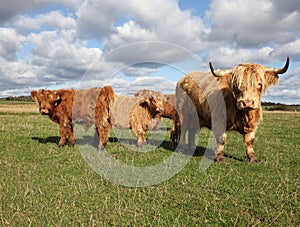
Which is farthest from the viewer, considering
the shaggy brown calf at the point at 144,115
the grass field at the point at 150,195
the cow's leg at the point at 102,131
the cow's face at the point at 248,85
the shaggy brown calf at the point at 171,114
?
the shaggy brown calf at the point at 144,115

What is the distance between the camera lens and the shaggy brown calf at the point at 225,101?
7.18 metres

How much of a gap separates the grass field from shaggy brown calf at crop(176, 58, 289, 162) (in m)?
1.03

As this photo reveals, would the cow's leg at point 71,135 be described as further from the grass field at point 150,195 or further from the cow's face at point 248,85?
the cow's face at point 248,85

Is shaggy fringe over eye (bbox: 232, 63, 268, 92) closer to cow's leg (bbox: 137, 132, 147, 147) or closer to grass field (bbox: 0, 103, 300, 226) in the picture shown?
grass field (bbox: 0, 103, 300, 226)

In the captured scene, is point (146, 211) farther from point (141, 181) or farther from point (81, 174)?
point (81, 174)

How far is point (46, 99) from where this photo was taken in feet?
35.2

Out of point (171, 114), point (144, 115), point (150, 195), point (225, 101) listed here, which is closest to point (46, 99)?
point (144, 115)

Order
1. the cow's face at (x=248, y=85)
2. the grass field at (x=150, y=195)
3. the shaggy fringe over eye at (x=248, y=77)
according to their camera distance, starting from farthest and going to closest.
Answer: the shaggy fringe over eye at (x=248, y=77) < the cow's face at (x=248, y=85) < the grass field at (x=150, y=195)

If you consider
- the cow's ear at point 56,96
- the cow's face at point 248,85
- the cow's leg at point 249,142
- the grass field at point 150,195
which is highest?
the cow's face at point 248,85

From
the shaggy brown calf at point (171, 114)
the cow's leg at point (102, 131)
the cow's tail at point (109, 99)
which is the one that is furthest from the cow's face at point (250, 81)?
the cow's leg at point (102, 131)

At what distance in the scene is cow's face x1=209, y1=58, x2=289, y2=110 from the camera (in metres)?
7.04

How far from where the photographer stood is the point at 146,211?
476 cm

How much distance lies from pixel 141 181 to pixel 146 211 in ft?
5.31

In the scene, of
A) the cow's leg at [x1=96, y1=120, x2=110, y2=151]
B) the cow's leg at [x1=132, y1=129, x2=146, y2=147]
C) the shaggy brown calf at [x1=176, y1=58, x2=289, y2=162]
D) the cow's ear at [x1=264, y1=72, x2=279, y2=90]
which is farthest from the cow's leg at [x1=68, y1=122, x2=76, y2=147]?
the cow's ear at [x1=264, y1=72, x2=279, y2=90]
